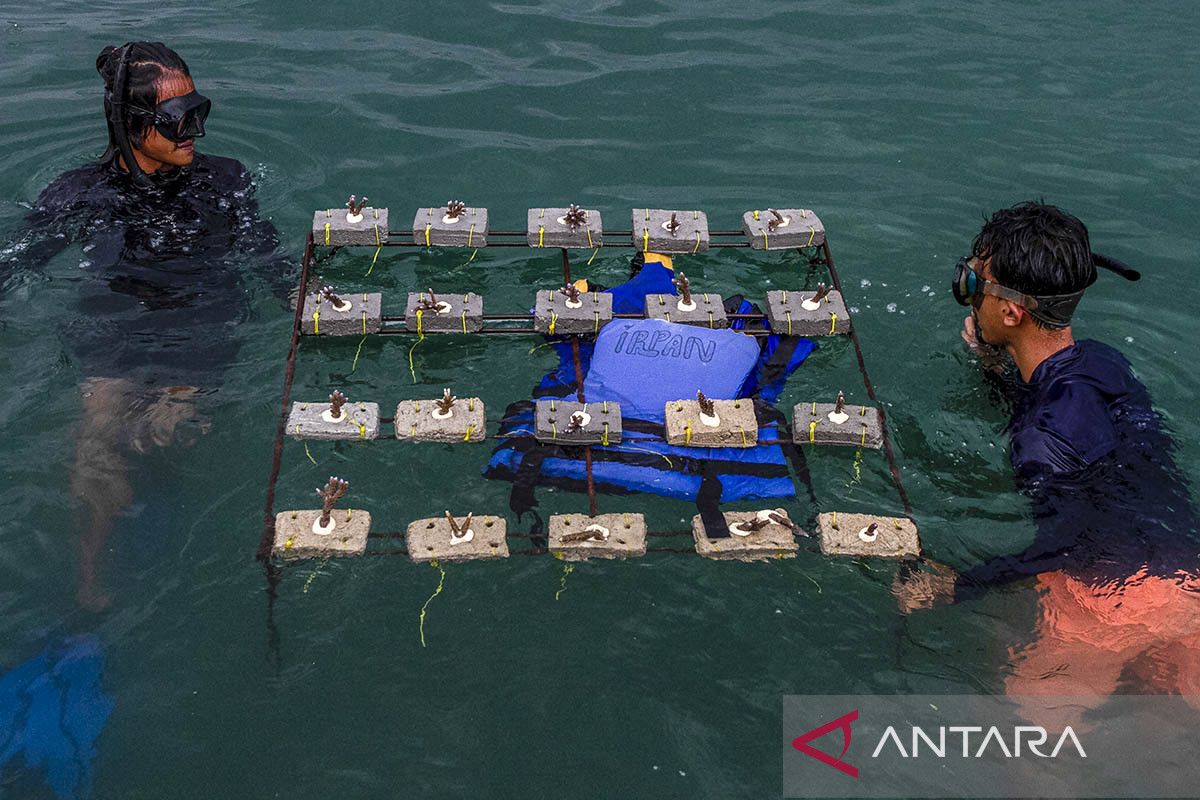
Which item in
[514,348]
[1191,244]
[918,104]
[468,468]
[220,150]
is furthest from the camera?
[918,104]

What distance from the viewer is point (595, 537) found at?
5410mm

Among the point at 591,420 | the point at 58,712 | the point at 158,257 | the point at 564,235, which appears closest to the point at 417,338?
the point at 564,235

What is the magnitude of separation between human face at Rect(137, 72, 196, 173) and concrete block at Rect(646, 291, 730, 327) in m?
3.47

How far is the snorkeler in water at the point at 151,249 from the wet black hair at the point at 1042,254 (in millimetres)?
4633

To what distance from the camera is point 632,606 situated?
5555mm

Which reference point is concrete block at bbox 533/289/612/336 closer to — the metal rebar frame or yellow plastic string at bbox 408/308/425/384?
the metal rebar frame

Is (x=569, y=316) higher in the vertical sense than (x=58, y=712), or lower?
higher

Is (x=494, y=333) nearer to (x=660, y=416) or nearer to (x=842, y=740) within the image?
(x=660, y=416)

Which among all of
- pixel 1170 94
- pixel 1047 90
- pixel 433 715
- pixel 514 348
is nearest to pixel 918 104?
pixel 1047 90

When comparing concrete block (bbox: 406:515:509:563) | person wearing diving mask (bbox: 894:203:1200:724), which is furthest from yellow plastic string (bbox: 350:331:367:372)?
person wearing diving mask (bbox: 894:203:1200:724)

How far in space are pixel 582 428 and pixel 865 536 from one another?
61.9 inches

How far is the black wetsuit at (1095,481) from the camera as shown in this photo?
5480mm

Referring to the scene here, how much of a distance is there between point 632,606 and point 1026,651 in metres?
1.84

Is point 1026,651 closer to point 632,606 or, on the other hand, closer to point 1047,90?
point 632,606
